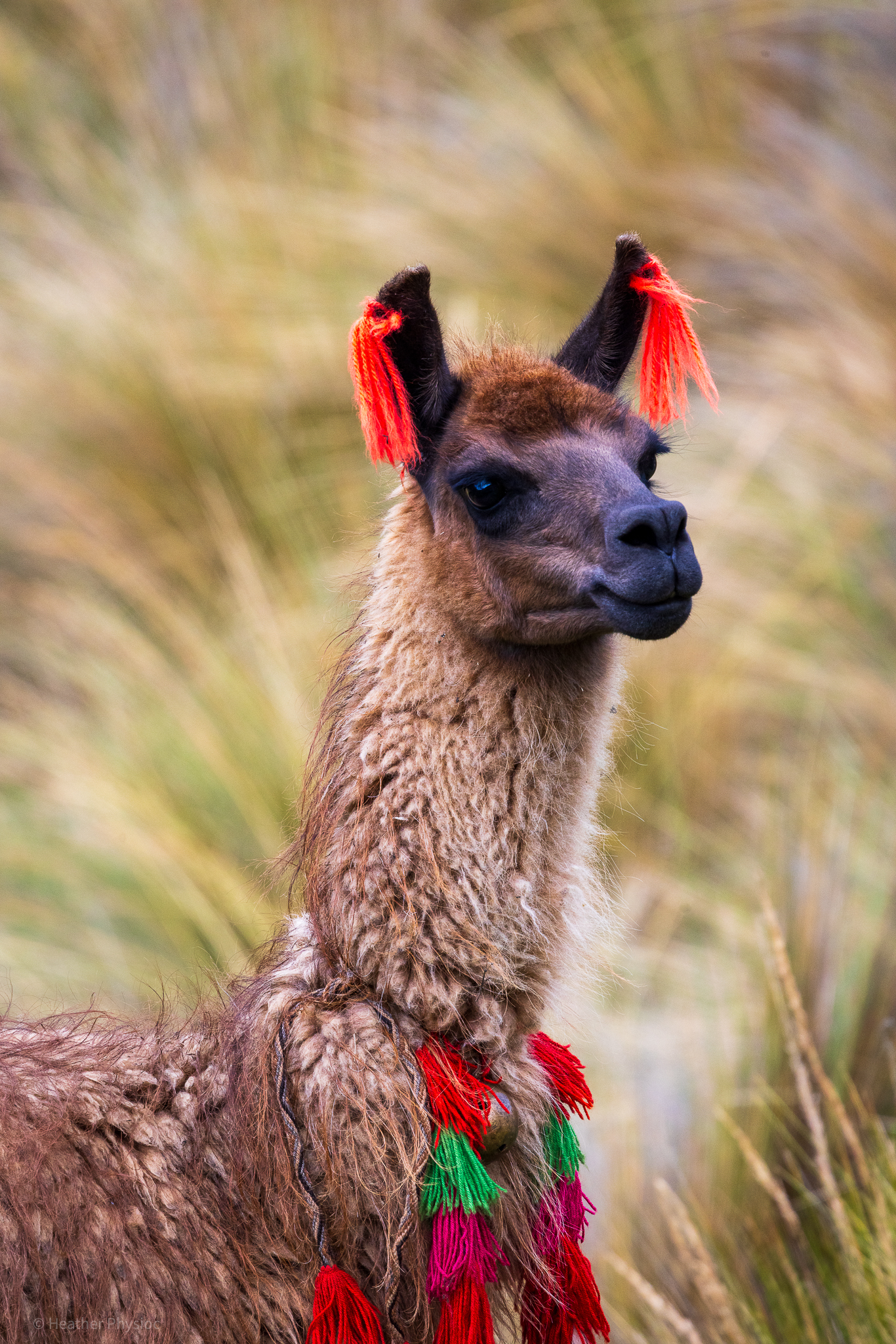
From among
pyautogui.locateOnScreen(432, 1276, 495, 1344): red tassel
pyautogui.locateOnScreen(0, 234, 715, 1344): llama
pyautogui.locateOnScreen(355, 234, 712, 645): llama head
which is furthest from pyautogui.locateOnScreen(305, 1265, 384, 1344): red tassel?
pyautogui.locateOnScreen(355, 234, 712, 645): llama head

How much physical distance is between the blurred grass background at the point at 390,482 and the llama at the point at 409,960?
15.7 inches

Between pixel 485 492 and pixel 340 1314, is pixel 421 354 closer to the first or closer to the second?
→ pixel 485 492

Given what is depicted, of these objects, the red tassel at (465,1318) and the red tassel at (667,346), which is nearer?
the red tassel at (465,1318)

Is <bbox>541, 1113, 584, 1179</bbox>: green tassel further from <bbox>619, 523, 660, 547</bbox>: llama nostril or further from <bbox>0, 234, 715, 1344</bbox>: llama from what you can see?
<bbox>619, 523, 660, 547</bbox>: llama nostril

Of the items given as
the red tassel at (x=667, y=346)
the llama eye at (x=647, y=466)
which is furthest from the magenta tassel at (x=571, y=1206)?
the red tassel at (x=667, y=346)

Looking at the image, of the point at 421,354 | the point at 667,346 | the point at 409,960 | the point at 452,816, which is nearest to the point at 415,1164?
the point at 409,960

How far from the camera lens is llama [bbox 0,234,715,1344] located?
1.96 meters

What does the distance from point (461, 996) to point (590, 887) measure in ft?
1.30

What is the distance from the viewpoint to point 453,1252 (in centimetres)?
200

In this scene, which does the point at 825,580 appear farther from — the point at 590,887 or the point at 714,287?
the point at 590,887

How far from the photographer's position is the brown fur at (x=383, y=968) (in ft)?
6.38

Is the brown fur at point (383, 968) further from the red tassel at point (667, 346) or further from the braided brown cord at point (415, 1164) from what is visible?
the red tassel at point (667, 346)

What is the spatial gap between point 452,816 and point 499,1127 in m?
0.51

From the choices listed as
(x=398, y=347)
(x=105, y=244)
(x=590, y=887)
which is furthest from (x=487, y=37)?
(x=590, y=887)
